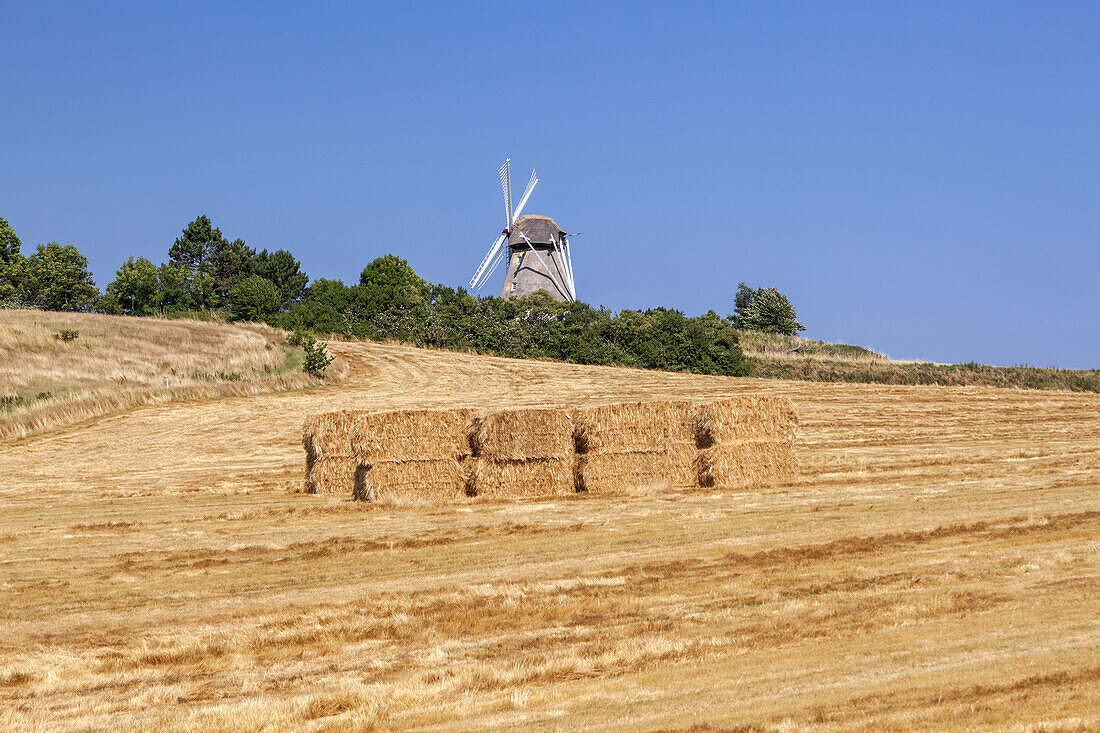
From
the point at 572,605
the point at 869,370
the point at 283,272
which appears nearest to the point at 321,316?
the point at 869,370

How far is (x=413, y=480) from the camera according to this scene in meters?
16.1

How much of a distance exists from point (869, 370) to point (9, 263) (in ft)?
214

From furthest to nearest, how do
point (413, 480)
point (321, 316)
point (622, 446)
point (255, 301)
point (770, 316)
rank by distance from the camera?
point (770, 316), point (255, 301), point (321, 316), point (622, 446), point (413, 480)

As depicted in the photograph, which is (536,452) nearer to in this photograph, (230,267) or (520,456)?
(520,456)

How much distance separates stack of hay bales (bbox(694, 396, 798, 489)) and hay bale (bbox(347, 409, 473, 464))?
151 inches

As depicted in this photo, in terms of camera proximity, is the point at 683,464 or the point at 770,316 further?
the point at 770,316

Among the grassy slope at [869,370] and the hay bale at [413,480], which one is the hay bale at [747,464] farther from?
the grassy slope at [869,370]

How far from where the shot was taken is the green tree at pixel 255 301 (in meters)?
59.5

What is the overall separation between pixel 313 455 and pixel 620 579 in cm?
896

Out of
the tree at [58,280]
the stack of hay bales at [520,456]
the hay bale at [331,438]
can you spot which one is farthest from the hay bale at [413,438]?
the tree at [58,280]

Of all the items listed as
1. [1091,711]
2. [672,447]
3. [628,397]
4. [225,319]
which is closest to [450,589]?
[1091,711]

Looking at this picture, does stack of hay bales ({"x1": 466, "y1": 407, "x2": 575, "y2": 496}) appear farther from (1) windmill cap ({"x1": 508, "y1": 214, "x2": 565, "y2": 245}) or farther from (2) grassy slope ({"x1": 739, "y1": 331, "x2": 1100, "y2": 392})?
(1) windmill cap ({"x1": 508, "y1": 214, "x2": 565, "y2": 245})

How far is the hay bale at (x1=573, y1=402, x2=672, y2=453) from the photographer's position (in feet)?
53.3

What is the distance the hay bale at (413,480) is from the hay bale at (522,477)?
0.99 ft
